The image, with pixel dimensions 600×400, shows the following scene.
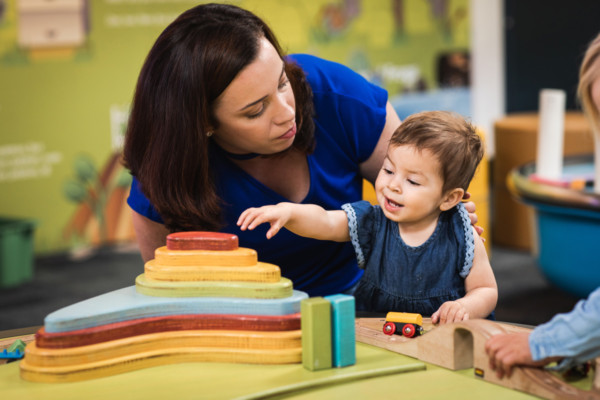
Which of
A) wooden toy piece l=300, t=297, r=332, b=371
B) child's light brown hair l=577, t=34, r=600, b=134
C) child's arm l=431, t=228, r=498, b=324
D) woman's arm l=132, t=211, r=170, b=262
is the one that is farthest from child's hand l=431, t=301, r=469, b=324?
woman's arm l=132, t=211, r=170, b=262

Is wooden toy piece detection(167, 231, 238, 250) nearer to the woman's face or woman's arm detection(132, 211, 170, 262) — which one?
the woman's face

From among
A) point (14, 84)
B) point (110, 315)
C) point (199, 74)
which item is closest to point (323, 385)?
point (110, 315)

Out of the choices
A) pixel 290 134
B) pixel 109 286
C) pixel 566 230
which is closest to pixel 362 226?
pixel 290 134

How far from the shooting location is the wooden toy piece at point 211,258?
4.32 ft

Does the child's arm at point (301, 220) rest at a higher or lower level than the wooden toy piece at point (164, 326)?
higher

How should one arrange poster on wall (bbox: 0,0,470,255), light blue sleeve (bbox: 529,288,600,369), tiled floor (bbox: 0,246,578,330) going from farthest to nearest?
poster on wall (bbox: 0,0,470,255) → tiled floor (bbox: 0,246,578,330) → light blue sleeve (bbox: 529,288,600,369)

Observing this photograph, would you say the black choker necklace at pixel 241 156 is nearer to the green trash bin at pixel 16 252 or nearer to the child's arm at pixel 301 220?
the child's arm at pixel 301 220

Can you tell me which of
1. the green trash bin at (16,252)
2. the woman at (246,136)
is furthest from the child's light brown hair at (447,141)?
the green trash bin at (16,252)

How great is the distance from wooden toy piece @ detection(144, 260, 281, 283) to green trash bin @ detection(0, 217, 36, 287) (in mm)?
2986

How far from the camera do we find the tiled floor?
11.9 ft

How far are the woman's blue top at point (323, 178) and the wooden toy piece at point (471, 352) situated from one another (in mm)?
429

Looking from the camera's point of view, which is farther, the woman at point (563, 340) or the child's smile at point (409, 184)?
the child's smile at point (409, 184)

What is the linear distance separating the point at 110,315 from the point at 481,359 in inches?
22.8

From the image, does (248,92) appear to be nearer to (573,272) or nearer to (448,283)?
(448,283)
